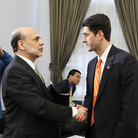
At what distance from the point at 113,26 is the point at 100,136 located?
4.43 meters

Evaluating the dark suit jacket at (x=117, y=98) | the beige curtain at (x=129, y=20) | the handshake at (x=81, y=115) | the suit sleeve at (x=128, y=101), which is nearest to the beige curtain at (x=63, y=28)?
the beige curtain at (x=129, y=20)

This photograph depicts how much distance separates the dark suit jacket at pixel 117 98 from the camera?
63.9 inches

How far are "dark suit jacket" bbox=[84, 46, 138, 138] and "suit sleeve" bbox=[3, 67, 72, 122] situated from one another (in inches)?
15.0

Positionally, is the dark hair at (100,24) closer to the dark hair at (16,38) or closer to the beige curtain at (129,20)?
the dark hair at (16,38)

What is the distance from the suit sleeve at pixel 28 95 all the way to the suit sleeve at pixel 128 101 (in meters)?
0.53

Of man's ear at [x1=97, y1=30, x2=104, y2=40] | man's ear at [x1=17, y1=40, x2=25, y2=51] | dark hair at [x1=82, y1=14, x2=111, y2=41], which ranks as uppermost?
dark hair at [x1=82, y1=14, x2=111, y2=41]

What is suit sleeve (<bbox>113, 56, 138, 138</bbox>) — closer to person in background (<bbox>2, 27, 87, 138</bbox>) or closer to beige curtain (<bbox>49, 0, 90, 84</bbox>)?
person in background (<bbox>2, 27, 87, 138</bbox>)

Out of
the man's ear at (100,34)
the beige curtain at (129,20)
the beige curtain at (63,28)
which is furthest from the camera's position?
the beige curtain at (63,28)

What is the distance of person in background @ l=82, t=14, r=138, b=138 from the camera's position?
1.63m

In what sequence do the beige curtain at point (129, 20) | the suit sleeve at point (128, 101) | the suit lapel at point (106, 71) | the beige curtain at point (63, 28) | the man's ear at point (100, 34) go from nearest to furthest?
1. the suit sleeve at point (128, 101)
2. the suit lapel at point (106, 71)
3. the man's ear at point (100, 34)
4. the beige curtain at point (129, 20)
5. the beige curtain at point (63, 28)

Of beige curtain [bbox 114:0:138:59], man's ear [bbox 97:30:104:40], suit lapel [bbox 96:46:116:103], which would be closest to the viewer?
suit lapel [bbox 96:46:116:103]

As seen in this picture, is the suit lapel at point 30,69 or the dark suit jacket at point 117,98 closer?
the dark suit jacket at point 117,98

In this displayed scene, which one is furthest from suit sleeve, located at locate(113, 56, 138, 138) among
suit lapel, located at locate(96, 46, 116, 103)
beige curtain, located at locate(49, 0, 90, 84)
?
beige curtain, located at locate(49, 0, 90, 84)

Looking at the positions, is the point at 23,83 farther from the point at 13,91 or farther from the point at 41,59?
the point at 41,59
